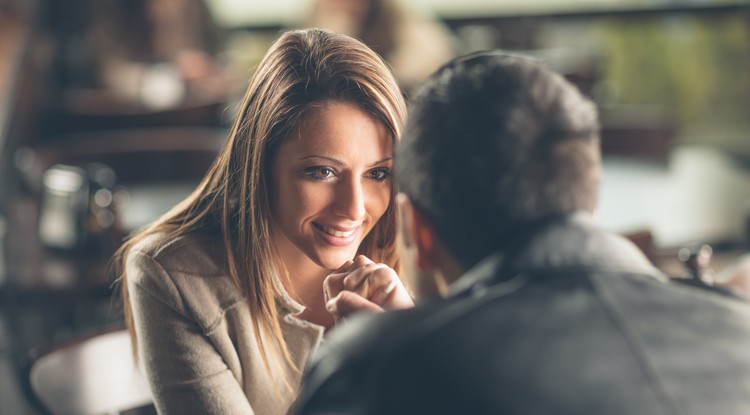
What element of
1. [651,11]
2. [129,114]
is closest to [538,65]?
[129,114]

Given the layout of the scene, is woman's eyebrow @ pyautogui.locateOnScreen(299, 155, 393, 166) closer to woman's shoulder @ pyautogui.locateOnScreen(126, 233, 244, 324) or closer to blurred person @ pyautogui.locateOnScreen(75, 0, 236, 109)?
woman's shoulder @ pyautogui.locateOnScreen(126, 233, 244, 324)

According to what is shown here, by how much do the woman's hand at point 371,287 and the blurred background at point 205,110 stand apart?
0.87 ft

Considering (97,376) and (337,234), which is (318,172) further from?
(97,376)

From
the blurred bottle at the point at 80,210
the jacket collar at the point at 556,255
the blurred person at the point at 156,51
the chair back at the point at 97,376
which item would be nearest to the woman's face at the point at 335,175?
the jacket collar at the point at 556,255

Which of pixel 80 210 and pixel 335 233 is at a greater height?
pixel 335 233

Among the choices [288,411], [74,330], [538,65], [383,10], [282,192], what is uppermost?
[383,10]

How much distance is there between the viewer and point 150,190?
2.92 m

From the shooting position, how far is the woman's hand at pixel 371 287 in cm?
94

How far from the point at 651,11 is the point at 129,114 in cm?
485

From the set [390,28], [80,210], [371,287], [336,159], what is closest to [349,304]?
[371,287]

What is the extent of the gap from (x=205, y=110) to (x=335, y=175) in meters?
2.76

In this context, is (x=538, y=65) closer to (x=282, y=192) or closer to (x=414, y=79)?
(x=282, y=192)

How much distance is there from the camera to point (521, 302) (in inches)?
27.9

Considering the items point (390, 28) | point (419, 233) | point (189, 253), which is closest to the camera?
point (419, 233)
